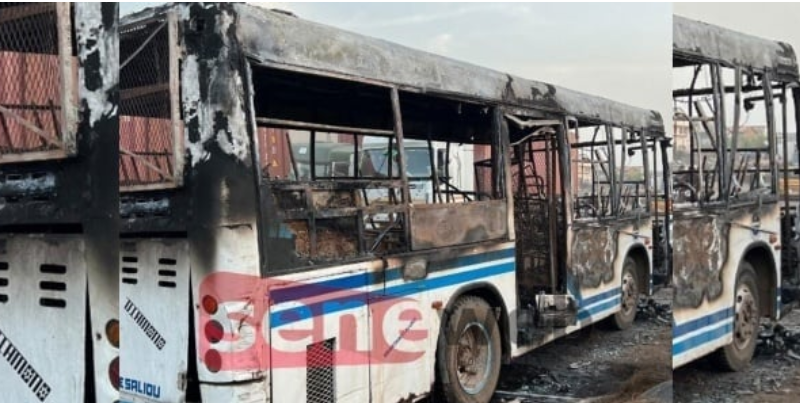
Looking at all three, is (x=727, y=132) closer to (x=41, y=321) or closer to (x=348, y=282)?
(x=348, y=282)

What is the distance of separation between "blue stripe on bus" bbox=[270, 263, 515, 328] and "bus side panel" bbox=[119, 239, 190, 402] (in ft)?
1.12

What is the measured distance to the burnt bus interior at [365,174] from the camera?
2.88m

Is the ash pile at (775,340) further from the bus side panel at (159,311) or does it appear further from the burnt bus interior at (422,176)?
the bus side panel at (159,311)

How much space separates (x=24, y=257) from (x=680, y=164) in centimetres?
227

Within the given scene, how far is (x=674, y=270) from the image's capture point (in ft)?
9.15

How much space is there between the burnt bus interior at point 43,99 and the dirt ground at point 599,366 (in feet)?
7.26

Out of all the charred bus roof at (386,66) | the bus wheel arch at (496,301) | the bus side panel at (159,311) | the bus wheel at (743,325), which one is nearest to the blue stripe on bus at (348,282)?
the bus wheel arch at (496,301)

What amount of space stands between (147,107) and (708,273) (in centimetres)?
212

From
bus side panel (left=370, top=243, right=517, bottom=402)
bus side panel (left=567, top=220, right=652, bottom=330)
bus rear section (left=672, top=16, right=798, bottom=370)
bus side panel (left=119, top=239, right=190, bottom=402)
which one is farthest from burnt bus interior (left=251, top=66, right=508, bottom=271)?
bus rear section (left=672, top=16, right=798, bottom=370)

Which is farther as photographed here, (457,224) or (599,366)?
(599,366)

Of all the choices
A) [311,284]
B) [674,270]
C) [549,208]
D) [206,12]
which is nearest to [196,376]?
[311,284]

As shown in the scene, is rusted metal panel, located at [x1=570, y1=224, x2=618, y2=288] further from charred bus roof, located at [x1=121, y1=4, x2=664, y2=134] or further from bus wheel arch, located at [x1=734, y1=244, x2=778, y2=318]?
bus wheel arch, located at [x1=734, y1=244, x2=778, y2=318]

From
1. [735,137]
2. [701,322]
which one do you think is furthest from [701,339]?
[735,137]

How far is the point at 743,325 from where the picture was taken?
2920 millimetres
